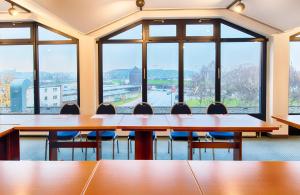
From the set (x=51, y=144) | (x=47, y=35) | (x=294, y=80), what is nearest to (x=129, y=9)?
(x=47, y=35)

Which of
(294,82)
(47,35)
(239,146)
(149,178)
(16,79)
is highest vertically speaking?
(47,35)

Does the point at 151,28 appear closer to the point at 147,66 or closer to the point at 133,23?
the point at 133,23

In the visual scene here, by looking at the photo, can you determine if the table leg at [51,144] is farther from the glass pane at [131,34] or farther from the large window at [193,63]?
the glass pane at [131,34]

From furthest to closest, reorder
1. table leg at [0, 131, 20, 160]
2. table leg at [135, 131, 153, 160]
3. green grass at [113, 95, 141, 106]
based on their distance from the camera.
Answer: green grass at [113, 95, 141, 106] → table leg at [135, 131, 153, 160] → table leg at [0, 131, 20, 160]

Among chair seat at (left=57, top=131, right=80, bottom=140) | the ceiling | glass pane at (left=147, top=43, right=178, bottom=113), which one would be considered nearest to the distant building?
glass pane at (left=147, top=43, right=178, bottom=113)

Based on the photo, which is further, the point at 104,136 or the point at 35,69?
the point at 35,69

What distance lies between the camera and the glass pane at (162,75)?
6.23 metres

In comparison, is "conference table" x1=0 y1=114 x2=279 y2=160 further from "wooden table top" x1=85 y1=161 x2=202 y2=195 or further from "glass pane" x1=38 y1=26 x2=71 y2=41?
"glass pane" x1=38 y1=26 x2=71 y2=41

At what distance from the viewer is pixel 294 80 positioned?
20.6 ft

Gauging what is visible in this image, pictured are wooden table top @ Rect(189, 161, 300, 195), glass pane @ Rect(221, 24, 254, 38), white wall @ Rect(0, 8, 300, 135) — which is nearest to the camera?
wooden table top @ Rect(189, 161, 300, 195)

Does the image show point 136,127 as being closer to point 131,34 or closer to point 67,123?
point 67,123

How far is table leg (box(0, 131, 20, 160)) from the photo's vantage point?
3416 mm

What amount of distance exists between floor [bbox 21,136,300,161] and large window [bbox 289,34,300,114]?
0.72 meters

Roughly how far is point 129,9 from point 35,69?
2509mm
